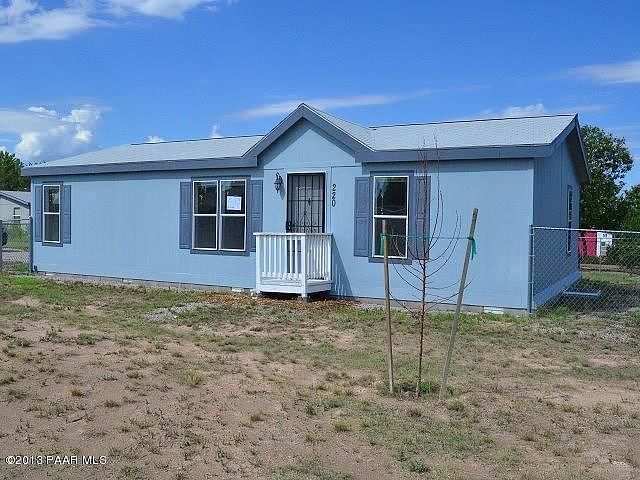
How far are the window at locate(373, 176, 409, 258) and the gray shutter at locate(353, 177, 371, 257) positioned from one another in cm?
10

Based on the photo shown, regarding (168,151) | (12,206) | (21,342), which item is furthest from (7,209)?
(21,342)

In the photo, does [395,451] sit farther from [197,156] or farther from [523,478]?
[197,156]

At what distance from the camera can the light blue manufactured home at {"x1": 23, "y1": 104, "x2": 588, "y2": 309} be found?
10594 millimetres

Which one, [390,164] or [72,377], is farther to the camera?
[390,164]

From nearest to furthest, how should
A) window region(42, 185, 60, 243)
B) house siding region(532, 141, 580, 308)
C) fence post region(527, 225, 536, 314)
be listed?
fence post region(527, 225, 536, 314), house siding region(532, 141, 580, 308), window region(42, 185, 60, 243)

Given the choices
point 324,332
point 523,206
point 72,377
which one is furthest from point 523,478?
point 523,206

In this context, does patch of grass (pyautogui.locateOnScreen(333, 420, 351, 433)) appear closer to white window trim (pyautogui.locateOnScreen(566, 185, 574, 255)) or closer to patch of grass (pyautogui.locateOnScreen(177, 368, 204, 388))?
patch of grass (pyautogui.locateOnScreen(177, 368, 204, 388))

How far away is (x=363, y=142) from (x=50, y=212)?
8.20 metres

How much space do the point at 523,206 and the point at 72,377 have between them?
7.02 meters

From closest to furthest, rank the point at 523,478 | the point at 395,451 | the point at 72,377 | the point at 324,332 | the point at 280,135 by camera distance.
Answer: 1. the point at 523,478
2. the point at 395,451
3. the point at 72,377
4. the point at 324,332
5. the point at 280,135

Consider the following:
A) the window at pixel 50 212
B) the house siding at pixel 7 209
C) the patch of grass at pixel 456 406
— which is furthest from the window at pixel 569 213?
the house siding at pixel 7 209

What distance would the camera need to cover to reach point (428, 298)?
1114 cm

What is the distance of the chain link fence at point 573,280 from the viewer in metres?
10.8

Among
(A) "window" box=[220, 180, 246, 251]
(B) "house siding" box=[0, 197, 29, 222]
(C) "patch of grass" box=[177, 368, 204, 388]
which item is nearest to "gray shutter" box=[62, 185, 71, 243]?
(A) "window" box=[220, 180, 246, 251]
